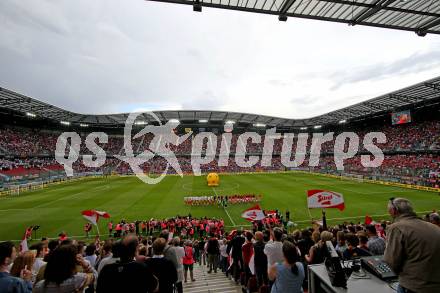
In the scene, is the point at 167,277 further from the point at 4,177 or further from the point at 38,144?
the point at 38,144

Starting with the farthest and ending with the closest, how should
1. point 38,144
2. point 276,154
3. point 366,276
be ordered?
1. point 276,154
2. point 38,144
3. point 366,276

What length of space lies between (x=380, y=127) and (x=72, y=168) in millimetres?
86692

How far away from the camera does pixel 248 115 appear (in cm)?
7381

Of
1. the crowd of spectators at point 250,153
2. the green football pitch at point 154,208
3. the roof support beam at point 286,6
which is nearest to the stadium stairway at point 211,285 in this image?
the green football pitch at point 154,208

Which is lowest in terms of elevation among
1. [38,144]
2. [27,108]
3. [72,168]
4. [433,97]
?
[72,168]

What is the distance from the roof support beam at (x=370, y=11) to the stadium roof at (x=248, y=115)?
1401 inches

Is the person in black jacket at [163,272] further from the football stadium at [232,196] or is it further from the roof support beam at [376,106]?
the roof support beam at [376,106]

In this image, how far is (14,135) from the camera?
2406 inches

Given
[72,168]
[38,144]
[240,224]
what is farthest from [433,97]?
[38,144]

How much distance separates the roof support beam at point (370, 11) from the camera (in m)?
9.48

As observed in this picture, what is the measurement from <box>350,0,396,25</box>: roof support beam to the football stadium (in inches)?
2.7

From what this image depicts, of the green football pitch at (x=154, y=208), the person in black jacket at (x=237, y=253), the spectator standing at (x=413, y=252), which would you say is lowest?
the green football pitch at (x=154, y=208)

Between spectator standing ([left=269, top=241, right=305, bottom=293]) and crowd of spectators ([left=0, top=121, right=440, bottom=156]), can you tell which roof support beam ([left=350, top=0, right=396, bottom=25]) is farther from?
crowd of spectators ([left=0, top=121, right=440, bottom=156])

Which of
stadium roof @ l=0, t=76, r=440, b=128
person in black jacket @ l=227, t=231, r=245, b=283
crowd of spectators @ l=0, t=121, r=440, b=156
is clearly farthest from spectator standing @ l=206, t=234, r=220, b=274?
crowd of spectators @ l=0, t=121, r=440, b=156
